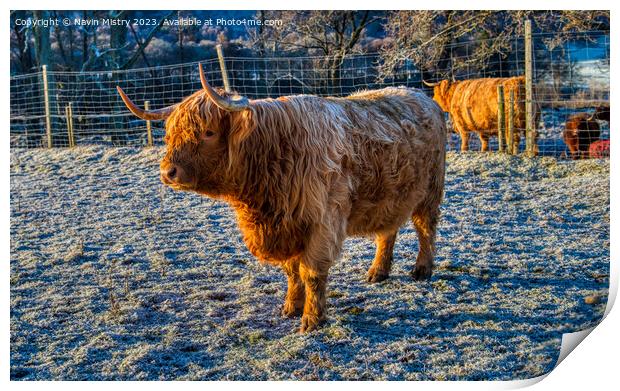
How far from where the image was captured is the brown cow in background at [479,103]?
8.82 m

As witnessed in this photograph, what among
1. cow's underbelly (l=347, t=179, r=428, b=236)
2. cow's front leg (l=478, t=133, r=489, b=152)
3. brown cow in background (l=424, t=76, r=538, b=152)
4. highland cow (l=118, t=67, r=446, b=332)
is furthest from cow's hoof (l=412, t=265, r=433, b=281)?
cow's front leg (l=478, t=133, r=489, b=152)

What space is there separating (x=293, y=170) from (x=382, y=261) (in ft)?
4.28

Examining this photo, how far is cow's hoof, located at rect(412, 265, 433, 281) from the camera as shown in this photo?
466cm

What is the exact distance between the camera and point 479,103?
9.56m

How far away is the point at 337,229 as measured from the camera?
379 cm

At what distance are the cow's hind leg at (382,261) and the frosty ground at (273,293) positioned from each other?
84 mm

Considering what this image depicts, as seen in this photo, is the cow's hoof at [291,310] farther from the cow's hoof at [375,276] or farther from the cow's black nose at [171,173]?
the cow's black nose at [171,173]

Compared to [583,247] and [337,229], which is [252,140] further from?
[583,247]

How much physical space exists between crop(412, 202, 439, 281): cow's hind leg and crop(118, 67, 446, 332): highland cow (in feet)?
2.06

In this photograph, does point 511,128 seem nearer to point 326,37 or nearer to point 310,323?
point 326,37

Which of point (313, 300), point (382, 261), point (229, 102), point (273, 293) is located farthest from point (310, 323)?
point (229, 102)

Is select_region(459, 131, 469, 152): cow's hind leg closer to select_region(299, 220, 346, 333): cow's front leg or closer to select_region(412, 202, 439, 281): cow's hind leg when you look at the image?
select_region(412, 202, 439, 281): cow's hind leg

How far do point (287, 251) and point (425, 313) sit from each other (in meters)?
0.96

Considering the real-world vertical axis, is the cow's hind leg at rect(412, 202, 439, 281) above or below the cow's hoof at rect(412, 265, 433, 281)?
above
